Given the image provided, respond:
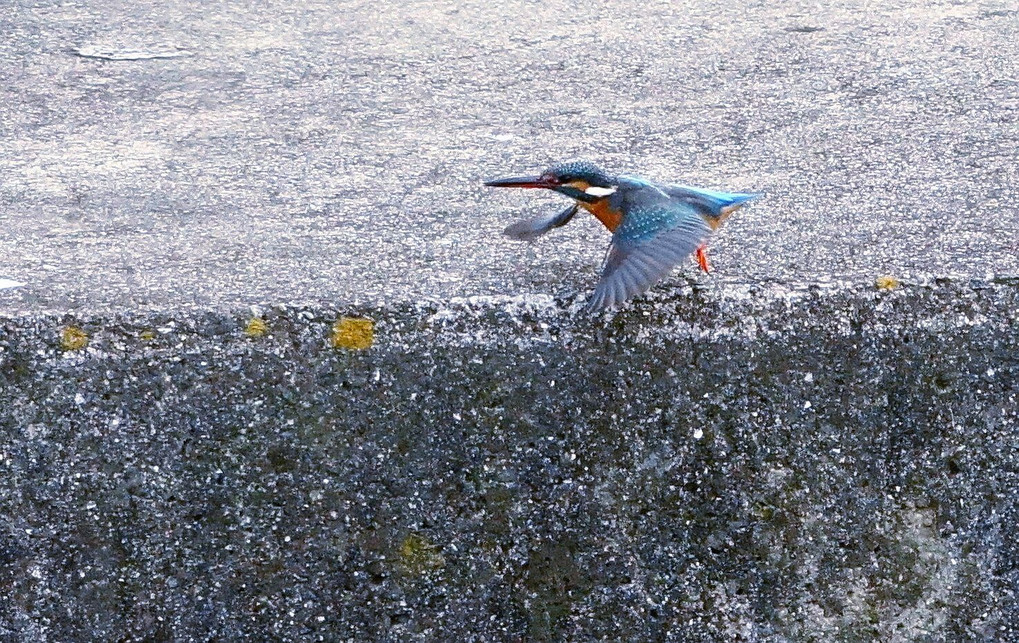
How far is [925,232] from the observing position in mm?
1728

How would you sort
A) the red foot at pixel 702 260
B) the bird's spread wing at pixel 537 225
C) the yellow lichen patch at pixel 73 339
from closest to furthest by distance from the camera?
1. the yellow lichen patch at pixel 73 339
2. the red foot at pixel 702 260
3. the bird's spread wing at pixel 537 225

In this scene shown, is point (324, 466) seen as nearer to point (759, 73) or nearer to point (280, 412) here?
point (280, 412)

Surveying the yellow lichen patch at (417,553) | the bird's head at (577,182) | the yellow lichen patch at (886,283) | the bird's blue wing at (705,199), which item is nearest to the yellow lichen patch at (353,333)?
the yellow lichen patch at (417,553)

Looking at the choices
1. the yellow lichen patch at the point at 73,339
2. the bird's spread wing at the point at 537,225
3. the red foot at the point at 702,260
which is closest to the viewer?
the yellow lichen patch at the point at 73,339

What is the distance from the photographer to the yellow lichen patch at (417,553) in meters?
1.46

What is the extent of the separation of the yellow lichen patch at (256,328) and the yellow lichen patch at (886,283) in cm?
78

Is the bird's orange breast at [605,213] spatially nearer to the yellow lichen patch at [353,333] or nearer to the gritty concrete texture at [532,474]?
the gritty concrete texture at [532,474]

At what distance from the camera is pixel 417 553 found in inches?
57.4

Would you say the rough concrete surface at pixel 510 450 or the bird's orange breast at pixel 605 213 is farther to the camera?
the bird's orange breast at pixel 605 213

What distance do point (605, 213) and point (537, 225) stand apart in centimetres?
10

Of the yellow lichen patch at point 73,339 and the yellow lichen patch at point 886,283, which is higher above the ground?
the yellow lichen patch at point 886,283

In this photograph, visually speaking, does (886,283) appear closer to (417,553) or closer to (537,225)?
(537,225)

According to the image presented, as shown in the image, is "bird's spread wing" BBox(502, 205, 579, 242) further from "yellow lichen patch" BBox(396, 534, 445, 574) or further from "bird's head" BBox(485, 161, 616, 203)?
"yellow lichen patch" BBox(396, 534, 445, 574)

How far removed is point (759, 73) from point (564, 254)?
1271mm
